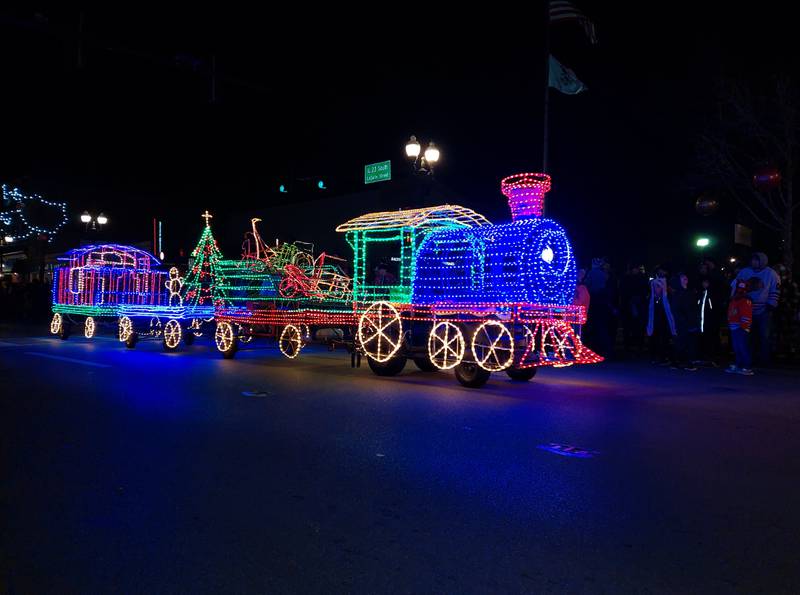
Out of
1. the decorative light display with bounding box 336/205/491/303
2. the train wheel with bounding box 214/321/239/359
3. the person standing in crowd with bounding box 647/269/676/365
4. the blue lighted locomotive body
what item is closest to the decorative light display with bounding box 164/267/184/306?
the train wheel with bounding box 214/321/239/359

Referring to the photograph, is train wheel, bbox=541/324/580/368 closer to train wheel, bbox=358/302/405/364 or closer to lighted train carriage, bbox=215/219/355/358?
train wheel, bbox=358/302/405/364

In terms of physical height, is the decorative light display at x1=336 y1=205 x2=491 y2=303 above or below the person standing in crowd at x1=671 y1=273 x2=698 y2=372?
above

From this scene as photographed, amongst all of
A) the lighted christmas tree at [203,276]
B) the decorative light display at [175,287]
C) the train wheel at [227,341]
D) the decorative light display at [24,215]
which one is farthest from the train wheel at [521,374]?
the decorative light display at [24,215]

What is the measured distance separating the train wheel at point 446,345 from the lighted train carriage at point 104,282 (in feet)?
34.3

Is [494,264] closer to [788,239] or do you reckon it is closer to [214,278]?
[214,278]

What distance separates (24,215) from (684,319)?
125 feet

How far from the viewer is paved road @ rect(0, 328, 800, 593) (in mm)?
3266

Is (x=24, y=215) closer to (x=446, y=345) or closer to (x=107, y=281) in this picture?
(x=107, y=281)

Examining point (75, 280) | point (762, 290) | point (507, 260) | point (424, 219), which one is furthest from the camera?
point (75, 280)

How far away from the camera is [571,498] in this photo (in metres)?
4.42

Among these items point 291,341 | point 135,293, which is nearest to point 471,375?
point 291,341

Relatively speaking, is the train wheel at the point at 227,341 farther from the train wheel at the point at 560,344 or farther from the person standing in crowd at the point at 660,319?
the person standing in crowd at the point at 660,319

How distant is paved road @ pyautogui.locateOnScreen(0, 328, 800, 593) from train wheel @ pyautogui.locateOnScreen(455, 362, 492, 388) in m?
0.77

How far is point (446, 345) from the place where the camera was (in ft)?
32.5
